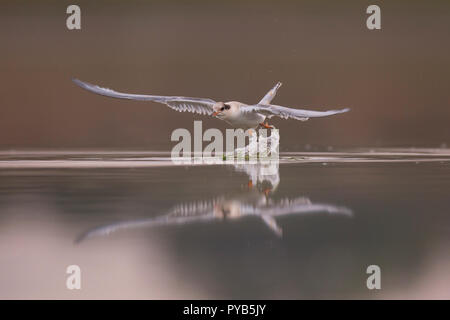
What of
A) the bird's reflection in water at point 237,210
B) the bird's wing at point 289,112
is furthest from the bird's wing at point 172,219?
the bird's wing at point 289,112

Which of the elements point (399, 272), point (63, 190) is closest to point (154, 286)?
point (399, 272)

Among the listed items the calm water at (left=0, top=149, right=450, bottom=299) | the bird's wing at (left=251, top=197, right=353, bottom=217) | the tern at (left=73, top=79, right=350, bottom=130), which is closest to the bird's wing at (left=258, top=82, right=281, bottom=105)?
the tern at (left=73, top=79, right=350, bottom=130)

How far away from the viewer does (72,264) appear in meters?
6.18

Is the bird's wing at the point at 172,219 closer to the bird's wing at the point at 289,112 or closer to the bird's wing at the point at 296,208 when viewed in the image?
the bird's wing at the point at 296,208

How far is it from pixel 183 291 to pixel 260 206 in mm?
4943

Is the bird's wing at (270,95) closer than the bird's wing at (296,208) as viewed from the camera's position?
No

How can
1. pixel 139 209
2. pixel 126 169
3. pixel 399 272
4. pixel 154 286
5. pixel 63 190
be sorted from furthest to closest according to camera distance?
pixel 126 169
pixel 63 190
pixel 139 209
pixel 399 272
pixel 154 286

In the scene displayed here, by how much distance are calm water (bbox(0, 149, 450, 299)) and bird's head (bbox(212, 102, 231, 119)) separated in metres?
5.83

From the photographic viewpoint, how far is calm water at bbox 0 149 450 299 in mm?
5551

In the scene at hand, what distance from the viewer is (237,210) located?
32.0 feet

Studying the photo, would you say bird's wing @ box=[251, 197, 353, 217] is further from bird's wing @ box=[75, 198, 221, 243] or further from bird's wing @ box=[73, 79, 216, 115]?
bird's wing @ box=[73, 79, 216, 115]

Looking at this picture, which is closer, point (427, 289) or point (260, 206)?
point (427, 289)

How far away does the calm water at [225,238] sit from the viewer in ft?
18.2

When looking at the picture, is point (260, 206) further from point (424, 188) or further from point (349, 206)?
point (424, 188)
